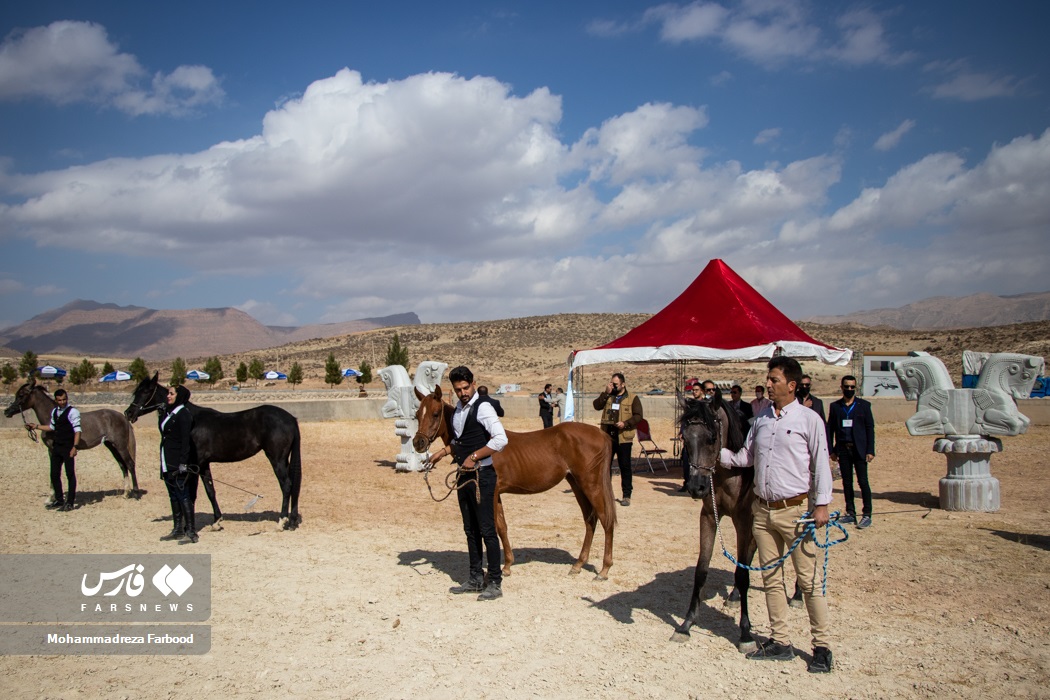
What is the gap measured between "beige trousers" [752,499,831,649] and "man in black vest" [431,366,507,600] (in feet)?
7.35

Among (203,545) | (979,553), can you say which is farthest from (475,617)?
(979,553)

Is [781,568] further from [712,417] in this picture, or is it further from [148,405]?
[148,405]

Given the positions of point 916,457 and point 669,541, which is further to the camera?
point 916,457

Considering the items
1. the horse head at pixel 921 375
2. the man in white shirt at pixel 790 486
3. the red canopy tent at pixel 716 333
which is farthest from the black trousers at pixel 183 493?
the horse head at pixel 921 375

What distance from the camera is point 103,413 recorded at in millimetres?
11117

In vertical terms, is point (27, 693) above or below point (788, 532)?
below

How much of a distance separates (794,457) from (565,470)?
9.30 feet

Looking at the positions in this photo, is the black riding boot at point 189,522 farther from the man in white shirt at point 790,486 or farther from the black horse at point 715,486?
→ the man in white shirt at point 790,486

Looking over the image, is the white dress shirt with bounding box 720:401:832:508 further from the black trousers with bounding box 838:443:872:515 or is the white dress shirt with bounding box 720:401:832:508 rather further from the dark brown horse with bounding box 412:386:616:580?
the black trousers with bounding box 838:443:872:515

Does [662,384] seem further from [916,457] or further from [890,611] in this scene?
[890,611]

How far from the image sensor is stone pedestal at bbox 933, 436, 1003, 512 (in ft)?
30.3

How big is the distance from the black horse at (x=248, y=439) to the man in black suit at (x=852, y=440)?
6.82 meters

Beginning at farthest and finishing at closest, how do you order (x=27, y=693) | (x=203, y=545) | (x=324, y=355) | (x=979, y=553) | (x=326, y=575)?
(x=324, y=355)
(x=203, y=545)
(x=979, y=553)
(x=326, y=575)
(x=27, y=693)

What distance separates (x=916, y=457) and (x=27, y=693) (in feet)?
52.1
